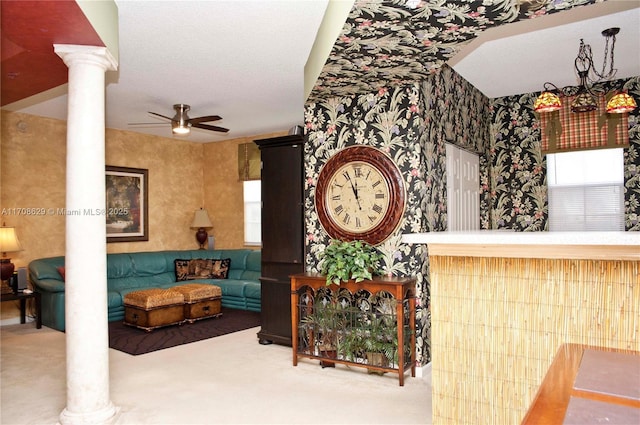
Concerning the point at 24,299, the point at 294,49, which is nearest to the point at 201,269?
the point at 24,299

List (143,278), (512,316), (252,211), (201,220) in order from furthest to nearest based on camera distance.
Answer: (201,220)
(252,211)
(143,278)
(512,316)

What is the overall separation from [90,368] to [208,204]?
5766 millimetres

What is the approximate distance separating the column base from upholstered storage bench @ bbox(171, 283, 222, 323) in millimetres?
3100

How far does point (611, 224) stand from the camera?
16.9 feet

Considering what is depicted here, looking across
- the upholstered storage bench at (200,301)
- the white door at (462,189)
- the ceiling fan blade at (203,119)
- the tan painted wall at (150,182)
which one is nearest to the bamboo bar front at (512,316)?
the white door at (462,189)

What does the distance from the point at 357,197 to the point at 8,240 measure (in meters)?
4.25

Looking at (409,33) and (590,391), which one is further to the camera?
(409,33)

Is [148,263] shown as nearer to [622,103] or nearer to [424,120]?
[424,120]

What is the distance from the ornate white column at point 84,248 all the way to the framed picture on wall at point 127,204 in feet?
14.6

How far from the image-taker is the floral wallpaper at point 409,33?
2.53 metres

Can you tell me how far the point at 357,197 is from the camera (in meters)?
4.48

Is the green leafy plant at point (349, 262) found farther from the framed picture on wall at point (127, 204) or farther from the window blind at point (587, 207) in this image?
the framed picture on wall at point (127, 204)

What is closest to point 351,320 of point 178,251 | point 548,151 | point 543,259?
point 543,259

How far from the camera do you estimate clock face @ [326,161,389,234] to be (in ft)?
14.3
